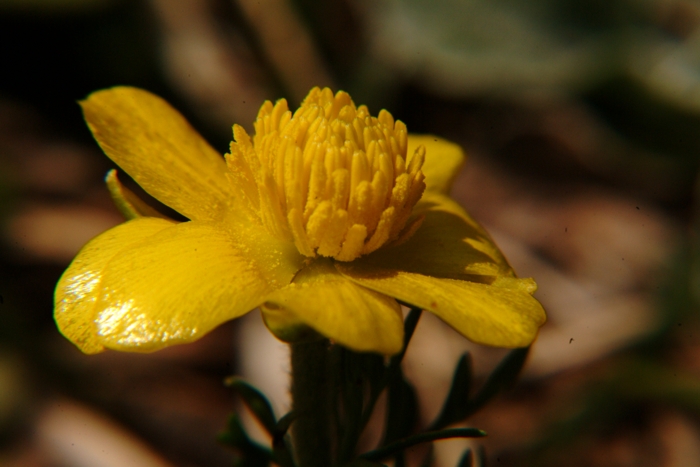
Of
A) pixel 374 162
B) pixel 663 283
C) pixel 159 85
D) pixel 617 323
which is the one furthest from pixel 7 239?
pixel 663 283

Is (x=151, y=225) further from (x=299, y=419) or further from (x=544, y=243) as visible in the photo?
(x=544, y=243)

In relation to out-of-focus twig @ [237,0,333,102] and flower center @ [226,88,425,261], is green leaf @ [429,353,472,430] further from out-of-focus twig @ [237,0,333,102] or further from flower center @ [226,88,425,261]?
out-of-focus twig @ [237,0,333,102]

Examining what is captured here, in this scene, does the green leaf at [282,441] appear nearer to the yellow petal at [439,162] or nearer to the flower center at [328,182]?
the flower center at [328,182]

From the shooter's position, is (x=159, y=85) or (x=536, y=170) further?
(x=536, y=170)

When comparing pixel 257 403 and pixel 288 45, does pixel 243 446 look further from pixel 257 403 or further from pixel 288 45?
pixel 288 45

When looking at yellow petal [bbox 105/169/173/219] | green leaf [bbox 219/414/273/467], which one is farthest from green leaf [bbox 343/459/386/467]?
yellow petal [bbox 105/169/173/219]

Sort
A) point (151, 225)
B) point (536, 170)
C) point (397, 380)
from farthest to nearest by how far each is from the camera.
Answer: point (536, 170) < point (397, 380) < point (151, 225)

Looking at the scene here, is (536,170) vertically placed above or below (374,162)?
below

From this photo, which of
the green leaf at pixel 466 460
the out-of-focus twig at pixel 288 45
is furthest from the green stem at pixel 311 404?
the out-of-focus twig at pixel 288 45
